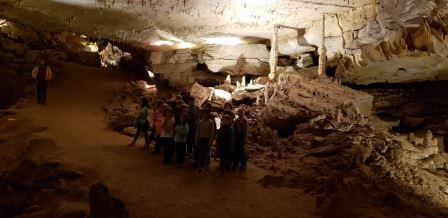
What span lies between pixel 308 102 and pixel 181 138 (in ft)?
20.3

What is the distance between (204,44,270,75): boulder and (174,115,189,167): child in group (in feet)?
33.6

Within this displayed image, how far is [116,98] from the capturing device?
1734 centimetres

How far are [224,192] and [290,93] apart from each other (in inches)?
272

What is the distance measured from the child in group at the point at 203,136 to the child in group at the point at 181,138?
37 centimetres

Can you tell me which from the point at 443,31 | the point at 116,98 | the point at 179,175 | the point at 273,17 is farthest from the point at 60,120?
the point at 443,31

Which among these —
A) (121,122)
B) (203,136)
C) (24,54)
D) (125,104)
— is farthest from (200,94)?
(24,54)

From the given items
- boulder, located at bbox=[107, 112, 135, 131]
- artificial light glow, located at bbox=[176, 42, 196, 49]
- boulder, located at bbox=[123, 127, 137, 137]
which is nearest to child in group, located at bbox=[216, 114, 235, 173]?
boulder, located at bbox=[123, 127, 137, 137]

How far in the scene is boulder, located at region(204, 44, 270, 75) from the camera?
62.7ft

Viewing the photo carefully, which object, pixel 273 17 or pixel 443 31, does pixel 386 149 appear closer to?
pixel 443 31

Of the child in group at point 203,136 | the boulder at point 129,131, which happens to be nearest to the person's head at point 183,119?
the child in group at point 203,136

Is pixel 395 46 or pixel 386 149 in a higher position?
pixel 395 46

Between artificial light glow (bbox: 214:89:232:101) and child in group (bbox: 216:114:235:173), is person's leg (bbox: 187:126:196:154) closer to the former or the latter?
child in group (bbox: 216:114:235:173)

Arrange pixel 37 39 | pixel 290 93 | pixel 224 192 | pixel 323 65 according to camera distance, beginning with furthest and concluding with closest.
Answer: pixel 37 39 → pixel 323 65 → pixel 290 93 → pixel 224 192

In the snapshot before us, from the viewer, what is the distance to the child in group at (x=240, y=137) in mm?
9281
